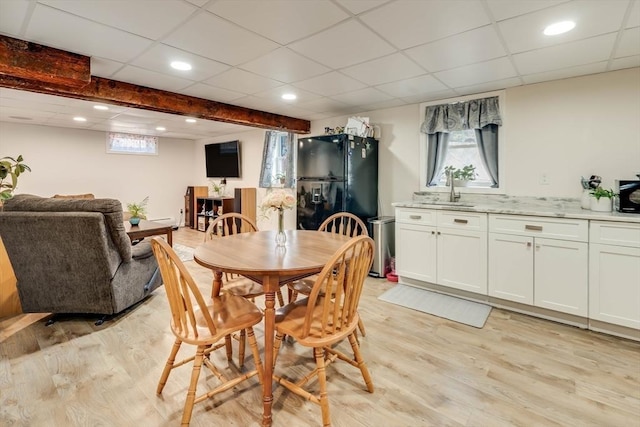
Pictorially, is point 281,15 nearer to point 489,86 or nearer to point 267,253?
point 267,253

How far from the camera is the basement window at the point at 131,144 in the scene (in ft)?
22.3

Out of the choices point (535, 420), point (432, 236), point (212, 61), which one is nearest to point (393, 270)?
point (432, 236)

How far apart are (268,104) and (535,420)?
Result: 3.98m

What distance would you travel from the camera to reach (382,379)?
1954 millimetres

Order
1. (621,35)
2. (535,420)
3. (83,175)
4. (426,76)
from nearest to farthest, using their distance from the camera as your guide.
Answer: (535,420)
(621,35)
(426,76)
(83,175)

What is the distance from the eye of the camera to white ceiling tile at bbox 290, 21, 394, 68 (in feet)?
7.01

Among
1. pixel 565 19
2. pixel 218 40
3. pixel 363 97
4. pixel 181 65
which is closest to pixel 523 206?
pixel 565 19

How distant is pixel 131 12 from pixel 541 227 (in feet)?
11.3

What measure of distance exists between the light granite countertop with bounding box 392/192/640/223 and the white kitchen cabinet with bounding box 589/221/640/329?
0.09m

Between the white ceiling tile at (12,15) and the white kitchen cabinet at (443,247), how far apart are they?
3.44 meters

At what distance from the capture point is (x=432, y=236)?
3.41 meters

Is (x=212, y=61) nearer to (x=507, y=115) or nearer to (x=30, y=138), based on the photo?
(x=507, y=115)

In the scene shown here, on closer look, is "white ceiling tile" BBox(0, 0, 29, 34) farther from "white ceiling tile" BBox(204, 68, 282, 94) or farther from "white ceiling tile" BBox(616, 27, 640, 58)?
"white ceiling tile" BBox(616, 27, 640, 58)

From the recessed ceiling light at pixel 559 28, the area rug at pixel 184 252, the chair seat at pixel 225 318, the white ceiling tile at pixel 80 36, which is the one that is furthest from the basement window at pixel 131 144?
the recessed ceiling light at pixel 559 28
